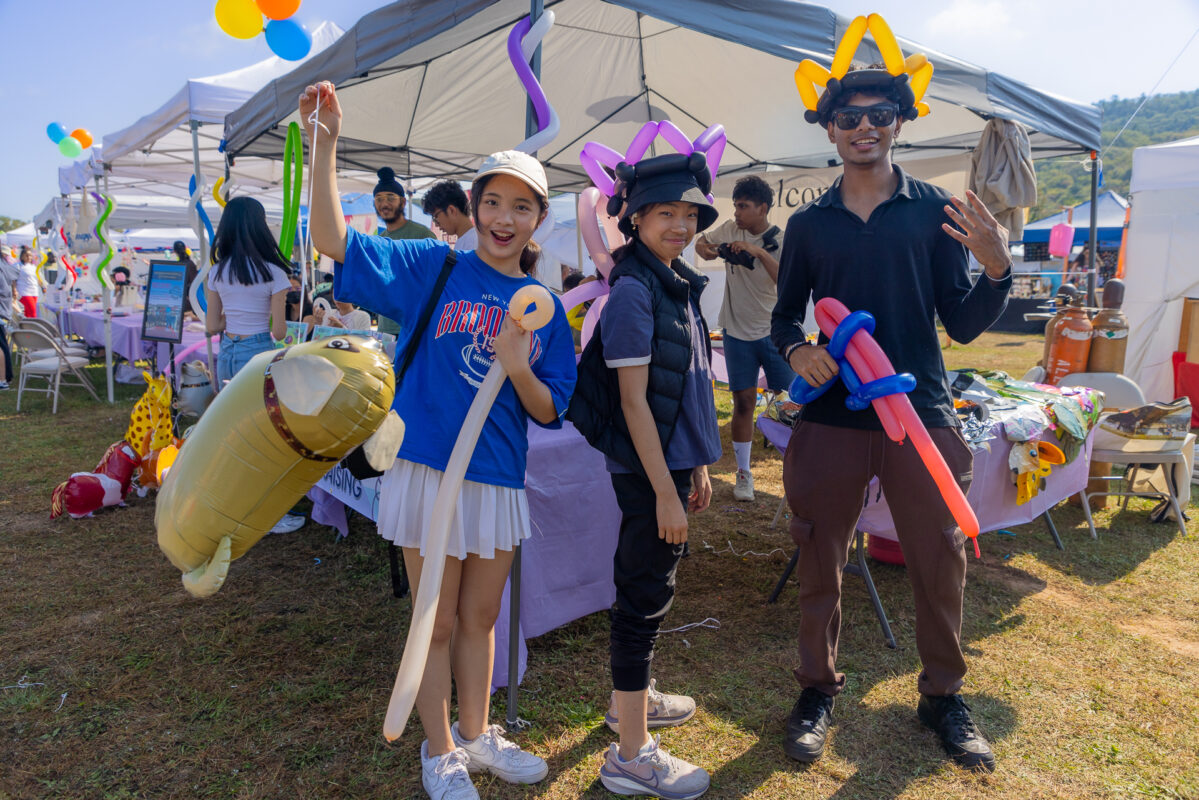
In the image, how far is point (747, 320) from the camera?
4262mm

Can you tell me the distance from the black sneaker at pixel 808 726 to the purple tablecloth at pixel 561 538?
0.81m

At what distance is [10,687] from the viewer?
235 centimetres

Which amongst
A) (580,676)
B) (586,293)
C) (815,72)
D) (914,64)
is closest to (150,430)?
(580,676)

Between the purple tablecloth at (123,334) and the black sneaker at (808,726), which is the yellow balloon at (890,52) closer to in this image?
the black sneaker at (808,726)

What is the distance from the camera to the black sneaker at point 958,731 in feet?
6.53

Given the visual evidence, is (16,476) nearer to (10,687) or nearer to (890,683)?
(10,687)

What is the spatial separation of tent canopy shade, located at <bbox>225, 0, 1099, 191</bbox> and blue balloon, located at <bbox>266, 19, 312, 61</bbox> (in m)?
0.25

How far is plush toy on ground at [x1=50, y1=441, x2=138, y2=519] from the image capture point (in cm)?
393

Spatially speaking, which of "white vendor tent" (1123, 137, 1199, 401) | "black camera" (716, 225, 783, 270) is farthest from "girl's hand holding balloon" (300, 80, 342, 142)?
"white vendor tent" (1123, 137, 1199, 401)

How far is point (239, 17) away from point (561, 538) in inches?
89.3

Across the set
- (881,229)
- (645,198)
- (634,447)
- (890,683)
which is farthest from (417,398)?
(890,683)

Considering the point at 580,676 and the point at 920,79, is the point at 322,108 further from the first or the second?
the point at 580,676

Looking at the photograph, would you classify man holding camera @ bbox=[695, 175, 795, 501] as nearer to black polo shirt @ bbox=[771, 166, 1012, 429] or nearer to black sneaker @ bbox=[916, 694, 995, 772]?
black polo shirt @ bbox=[771, 166, 1012, 429]

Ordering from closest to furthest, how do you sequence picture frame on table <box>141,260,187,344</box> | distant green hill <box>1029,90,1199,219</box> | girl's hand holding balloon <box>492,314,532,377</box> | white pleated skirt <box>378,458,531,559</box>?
girl's hand holding balloon <box>492,314,532,377</box> < white pleated skirt <box>378,458,531,559</box> < picture frame on table <box>141,260,187,344</box> < distant green hill <box>1029,90,1199,219</box>
